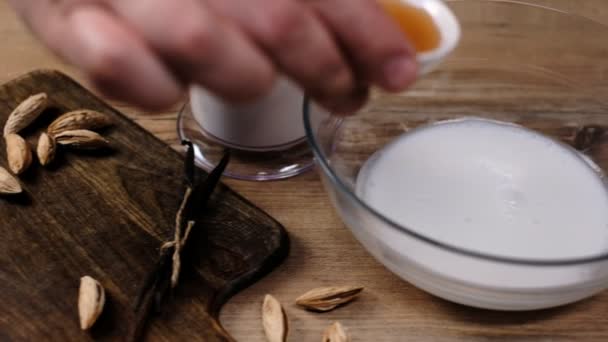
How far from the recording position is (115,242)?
2.80 ft

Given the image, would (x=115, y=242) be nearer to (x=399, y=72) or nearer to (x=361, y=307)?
(x=361, y=307)

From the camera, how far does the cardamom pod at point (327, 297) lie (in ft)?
2.61

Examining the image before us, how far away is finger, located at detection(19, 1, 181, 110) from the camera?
47 centimetres

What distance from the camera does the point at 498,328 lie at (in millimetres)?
793

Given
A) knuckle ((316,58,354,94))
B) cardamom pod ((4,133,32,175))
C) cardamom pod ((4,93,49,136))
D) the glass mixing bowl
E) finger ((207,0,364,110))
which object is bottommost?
the glass mixing bowl

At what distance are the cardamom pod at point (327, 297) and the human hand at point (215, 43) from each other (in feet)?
1.06

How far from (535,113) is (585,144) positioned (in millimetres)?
88

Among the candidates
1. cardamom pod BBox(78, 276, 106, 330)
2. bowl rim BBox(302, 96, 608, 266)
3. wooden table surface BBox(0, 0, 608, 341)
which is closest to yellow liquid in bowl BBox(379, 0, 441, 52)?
bowl rim BBox(302, 96, 608, 266)

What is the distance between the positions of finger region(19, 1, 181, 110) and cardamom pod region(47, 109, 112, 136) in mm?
500

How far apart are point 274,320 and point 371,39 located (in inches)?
14.7

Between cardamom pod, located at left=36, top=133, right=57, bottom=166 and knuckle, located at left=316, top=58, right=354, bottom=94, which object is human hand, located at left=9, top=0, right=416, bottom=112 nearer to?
knuckle, located at left=316, top=58, right=354, bottom=94

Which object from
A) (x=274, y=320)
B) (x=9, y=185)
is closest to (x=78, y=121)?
(x=9, y=185)

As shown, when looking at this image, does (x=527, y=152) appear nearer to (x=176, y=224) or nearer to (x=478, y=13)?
(x=478, y=13)

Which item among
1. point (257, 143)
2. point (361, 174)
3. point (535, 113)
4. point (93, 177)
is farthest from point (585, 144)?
point (93, 177)
